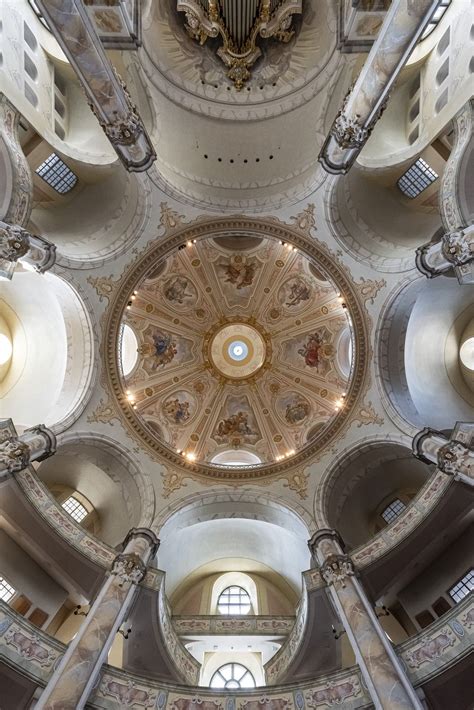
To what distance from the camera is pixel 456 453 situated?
43.4ft

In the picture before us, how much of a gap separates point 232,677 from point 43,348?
566 inches

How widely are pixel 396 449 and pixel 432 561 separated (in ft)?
13.1

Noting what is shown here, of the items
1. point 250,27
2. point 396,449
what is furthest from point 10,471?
point 250,27

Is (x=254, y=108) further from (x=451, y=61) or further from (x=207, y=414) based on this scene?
(x=207, y=414)

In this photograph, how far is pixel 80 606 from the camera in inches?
616

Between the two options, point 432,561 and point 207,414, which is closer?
point 432,561

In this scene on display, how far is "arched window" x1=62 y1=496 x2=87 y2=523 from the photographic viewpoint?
1845cm

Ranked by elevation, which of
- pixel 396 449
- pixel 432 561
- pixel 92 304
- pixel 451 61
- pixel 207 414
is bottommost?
pixel 432 561

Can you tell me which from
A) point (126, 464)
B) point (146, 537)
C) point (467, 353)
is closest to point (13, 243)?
point (126, 464)

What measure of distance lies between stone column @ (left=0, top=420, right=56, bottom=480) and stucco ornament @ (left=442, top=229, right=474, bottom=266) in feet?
43.1

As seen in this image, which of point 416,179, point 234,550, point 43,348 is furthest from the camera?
point 234,550

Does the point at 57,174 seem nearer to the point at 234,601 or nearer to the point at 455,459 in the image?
the point at 455,459

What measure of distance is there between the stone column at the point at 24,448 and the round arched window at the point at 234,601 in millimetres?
9904

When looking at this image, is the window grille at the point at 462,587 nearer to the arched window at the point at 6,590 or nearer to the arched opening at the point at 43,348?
the arched window at the point at 6,590
